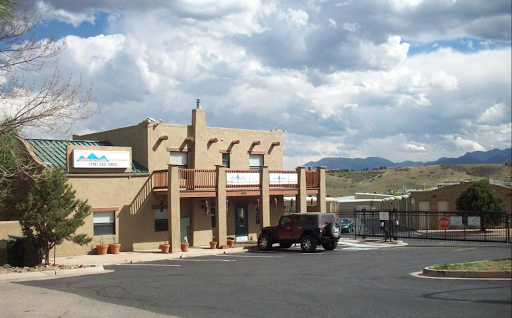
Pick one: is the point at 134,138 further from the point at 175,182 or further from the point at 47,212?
the point at 47,212

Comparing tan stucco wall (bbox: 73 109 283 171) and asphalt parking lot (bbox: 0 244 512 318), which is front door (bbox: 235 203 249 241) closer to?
tan stucco wall (bbox: 73 109 283 171)

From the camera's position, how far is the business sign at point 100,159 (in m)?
26.5

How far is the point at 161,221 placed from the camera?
29.3 metres

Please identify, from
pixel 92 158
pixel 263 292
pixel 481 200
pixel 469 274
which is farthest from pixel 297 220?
pixel 481 200

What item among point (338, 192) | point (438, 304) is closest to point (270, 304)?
point (438, 304)

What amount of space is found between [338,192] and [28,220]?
89153mm

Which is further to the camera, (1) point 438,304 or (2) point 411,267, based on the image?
(2) point 411,267

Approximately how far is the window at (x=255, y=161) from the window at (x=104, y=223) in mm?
10297

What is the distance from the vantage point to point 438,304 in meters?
9.09

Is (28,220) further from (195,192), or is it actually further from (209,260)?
(195,192)

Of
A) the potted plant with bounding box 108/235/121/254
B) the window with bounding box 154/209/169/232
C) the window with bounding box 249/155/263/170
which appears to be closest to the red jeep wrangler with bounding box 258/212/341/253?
the window with bounding box 154/209/169/232

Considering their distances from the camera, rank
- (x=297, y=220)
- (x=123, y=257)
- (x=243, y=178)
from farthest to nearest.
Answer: (x=243, y=178) < (x=297, y=220) < (x=123, y=257)

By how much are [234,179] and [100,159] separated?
7394 millimetres

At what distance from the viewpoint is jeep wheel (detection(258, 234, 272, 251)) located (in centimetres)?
2764
